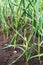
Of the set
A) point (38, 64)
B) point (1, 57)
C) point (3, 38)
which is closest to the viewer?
point (38, 64)

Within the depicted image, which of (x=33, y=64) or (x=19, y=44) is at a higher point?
(x=19, y=44)

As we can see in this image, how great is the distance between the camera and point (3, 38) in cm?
166

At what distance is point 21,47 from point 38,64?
0.20 m

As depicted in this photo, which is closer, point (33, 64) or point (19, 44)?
point (33, 64)

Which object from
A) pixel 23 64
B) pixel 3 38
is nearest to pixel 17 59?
pixel 23 64

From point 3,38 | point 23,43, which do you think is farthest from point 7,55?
point 3,38

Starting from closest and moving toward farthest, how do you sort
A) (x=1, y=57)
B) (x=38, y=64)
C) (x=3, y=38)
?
(x=38, y=64) < (x=1, y=57) < (x=3, y=38)

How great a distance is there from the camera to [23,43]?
4.92 feet

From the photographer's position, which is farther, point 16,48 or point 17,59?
point 16,48

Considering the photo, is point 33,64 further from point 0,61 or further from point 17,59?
point 0,61

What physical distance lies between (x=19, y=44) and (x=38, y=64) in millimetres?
247

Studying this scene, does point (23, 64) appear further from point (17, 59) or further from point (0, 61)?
point (0, 61)

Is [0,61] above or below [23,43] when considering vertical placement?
below

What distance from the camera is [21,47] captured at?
1465 millimetres
